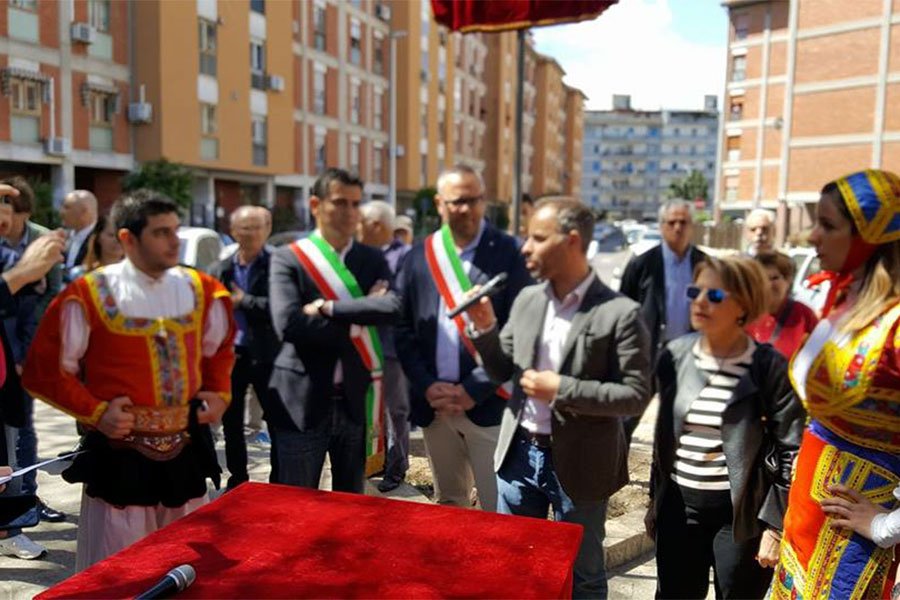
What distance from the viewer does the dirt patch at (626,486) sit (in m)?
4.70

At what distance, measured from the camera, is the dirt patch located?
470 centimetres

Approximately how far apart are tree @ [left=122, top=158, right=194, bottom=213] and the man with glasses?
16.4m

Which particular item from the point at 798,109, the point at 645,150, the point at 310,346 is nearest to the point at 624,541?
the point at 310,346

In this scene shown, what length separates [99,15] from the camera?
1936 centimetres

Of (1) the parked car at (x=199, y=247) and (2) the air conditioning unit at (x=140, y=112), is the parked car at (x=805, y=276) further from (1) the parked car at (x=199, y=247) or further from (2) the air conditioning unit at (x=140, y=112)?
(2) the air conditioning unit at (x=140, y=112)

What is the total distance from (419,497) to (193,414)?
2.12 meters

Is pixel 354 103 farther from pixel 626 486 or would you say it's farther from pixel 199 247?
pixel 626 486

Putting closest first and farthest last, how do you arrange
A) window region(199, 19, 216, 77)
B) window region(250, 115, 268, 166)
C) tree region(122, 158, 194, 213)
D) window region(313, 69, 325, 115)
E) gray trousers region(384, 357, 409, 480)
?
1. gray trousers region(384, 357, 409, 480)
2. tree region(122, 158, 194, 213)
3. window region(199, 19, 216, 77)
4. window region(250, 115, 268, 166)
5. window region(313, 69, 325, 115)

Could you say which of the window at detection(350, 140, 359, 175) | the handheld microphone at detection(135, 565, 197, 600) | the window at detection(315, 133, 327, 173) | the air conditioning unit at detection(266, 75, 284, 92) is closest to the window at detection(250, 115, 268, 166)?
the air conditioning unit at detection(266, 75, 284, 92)

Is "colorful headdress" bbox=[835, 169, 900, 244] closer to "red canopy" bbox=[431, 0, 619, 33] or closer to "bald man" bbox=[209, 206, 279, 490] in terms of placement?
"red canopy" bbox=[431, 0, 619, 33]

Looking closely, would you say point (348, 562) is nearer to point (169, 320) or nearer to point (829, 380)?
point (829, 380)

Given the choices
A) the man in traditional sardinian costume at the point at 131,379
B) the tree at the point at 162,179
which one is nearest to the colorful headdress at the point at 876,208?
the man in traditional sardinian costume at the point at 131,379

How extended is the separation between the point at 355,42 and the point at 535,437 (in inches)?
1250

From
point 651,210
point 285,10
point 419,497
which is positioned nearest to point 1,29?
point 285,10
